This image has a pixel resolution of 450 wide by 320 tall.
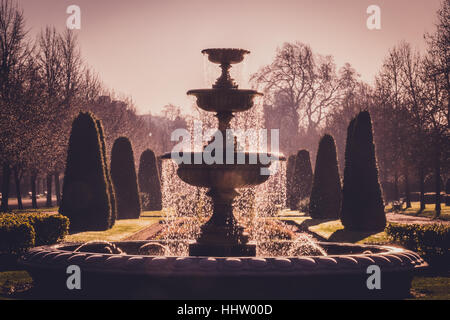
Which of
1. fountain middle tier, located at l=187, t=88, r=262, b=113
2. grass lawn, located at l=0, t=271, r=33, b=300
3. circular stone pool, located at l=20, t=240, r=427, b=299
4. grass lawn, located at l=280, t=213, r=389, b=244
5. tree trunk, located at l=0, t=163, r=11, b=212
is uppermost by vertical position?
fountain middle tier, located at l=187, t=88, r=262, b=113

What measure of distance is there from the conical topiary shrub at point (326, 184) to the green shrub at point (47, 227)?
1333 cm

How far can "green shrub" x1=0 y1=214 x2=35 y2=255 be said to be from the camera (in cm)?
1295

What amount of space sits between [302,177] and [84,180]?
15.9 m

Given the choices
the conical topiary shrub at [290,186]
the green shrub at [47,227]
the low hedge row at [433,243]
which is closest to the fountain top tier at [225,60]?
the low hedge row at [433,243]

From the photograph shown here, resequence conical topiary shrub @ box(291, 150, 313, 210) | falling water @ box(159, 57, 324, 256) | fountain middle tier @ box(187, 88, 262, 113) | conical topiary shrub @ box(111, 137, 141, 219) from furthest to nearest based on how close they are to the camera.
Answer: conical topiary shrub @ box(291, 150, 313, 210) < conical topiary shrub @ box(111, 137, 141, 219) < falling water @ box(159, 57, 324, 256) < fountain middle tier @ box(187, 88, 262, 113)

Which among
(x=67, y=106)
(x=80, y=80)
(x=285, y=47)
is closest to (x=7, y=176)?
(x=67, y=106)

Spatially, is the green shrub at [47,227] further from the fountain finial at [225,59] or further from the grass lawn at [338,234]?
the grass lawn at [338,234]

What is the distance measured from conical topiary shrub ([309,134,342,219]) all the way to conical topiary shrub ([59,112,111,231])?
32.4 feet

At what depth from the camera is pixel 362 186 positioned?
20.0 meters

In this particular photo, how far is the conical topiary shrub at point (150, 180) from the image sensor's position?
33031 millimetres

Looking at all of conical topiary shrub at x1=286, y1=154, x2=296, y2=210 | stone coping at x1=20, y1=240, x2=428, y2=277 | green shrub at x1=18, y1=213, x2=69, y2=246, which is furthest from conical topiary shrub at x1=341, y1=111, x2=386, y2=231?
conical topiary shrub at x1=286, y1=154, x2=296, y2=210

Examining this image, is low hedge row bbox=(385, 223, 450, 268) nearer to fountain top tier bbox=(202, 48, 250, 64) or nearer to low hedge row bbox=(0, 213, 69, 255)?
fountain top tier bbox=(202, 48, 250, 64)

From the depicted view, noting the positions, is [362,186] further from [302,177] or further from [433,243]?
[302,177]

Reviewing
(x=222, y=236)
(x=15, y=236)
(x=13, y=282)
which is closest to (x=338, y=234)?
(x=222, y=236)
